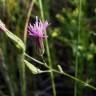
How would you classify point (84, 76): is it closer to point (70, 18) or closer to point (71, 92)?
point (71, 92)

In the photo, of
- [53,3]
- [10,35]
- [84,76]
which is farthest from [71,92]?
[10,35]

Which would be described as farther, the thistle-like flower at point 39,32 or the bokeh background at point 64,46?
the bokeh background at point 64,46

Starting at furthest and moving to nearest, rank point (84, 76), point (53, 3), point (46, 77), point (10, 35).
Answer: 1. point (53, 3)
2. point (46, 77)
3. point (84, 76)
4. point (10, 35)

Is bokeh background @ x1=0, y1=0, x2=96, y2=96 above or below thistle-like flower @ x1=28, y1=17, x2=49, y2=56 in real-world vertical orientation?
below

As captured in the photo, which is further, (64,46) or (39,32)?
(64,46)

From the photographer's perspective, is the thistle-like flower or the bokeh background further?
the bokeh background

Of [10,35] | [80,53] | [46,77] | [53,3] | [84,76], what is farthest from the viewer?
[53,3]

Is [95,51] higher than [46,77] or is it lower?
higher

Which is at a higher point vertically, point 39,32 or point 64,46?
point 39,32

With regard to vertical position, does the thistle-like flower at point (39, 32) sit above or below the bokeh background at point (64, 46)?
above

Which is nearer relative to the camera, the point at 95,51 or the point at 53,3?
the point at 95,51

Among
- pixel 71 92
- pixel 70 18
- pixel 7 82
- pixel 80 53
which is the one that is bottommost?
pixel 71 92
